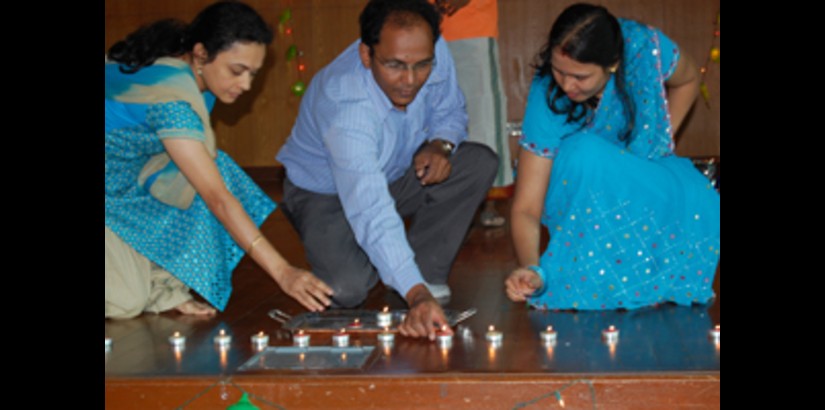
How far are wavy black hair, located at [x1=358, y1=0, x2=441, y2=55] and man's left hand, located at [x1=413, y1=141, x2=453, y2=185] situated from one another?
1.41ft

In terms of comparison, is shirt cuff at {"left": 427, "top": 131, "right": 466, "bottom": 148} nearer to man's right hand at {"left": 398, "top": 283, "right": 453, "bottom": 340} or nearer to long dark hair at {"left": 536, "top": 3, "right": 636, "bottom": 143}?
long dark hair at {"left": 536, "top": 3, "right": 636, "bottom": 143}

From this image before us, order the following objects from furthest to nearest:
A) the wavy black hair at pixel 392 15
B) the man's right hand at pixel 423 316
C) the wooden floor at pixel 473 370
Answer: the wavy black hair at pixel 392 15, the man's right hand at pixel 423 316, the wooden floor at pixel 473 370

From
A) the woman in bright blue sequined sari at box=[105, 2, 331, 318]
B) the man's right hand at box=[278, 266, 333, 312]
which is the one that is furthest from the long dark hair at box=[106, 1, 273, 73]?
the man's right hand at box=[278, 266, 333, 312]

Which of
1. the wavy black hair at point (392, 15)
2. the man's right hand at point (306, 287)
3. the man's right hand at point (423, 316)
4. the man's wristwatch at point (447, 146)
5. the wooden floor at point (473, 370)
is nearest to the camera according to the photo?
the wooden floor at point (473, 370)

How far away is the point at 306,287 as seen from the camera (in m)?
2.66

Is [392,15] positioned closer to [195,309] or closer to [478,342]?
[478,342]

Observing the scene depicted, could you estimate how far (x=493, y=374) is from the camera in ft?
7.50

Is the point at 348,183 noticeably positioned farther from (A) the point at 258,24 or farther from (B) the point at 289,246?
(B) the point at 289,246

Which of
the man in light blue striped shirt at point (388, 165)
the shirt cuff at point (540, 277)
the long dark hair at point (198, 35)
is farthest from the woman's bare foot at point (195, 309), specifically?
the shirt cuff at point (540, 277)

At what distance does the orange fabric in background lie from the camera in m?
4.54

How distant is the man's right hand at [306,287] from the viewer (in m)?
2.64

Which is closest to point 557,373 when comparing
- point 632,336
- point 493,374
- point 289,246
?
point 493,374

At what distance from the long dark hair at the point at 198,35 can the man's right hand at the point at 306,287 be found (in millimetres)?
745

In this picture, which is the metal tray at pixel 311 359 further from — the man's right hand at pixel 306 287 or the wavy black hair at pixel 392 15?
the wavy black hair at pixel 392 15
